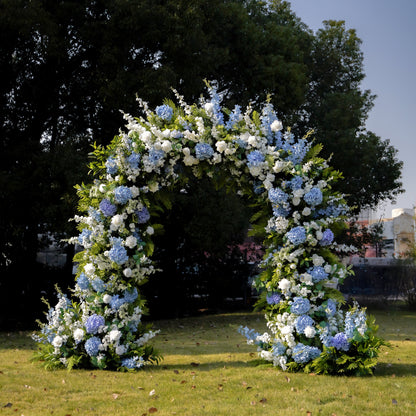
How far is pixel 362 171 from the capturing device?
19.8 metres

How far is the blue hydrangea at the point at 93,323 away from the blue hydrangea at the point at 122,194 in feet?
5.46

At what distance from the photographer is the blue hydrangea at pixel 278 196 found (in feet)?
23.4

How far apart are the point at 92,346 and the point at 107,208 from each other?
1923mm

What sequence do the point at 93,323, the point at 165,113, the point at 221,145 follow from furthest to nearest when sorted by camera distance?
the point at 165,113 → the point at 93,323 → the point at 221,145

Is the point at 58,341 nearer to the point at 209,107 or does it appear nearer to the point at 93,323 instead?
the point at 93,323

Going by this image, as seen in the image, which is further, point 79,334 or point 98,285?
point 98,285

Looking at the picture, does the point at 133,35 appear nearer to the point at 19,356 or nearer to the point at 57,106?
the point at 57,106

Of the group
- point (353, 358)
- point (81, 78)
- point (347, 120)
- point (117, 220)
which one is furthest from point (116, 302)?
point (347, 120)

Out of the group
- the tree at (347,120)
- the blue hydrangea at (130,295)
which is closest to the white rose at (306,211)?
the blue hydrangea at (130,295)

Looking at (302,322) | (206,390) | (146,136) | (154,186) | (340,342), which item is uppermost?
(146,136)

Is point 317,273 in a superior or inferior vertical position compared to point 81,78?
inferior

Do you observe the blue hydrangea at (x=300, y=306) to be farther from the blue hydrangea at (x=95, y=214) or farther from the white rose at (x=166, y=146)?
the blue hydrangea at (x=95, y=214)

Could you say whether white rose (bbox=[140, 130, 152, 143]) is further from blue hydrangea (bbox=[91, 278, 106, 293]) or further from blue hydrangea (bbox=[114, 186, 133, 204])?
blue hydrangea (bbox=[91, 278, 106, 293])

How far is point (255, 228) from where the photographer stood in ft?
25.0
